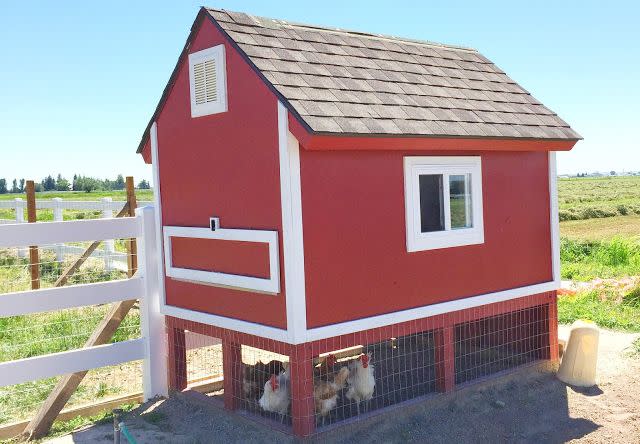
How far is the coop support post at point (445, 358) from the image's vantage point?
22.8ft

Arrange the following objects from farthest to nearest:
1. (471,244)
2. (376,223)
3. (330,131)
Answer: (471,244) → (376,223) → (330,131)

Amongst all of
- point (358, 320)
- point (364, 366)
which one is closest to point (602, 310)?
point (364, 366)

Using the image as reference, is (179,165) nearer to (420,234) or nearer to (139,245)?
(139,245)

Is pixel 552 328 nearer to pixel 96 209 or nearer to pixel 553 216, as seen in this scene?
pixel 553 216

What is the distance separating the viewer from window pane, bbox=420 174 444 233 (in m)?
6.73

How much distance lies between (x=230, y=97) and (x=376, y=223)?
5.74 feet

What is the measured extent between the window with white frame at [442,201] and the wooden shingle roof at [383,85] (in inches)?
14.1

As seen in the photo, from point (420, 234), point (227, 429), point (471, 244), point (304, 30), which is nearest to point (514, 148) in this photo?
point (471, 244)

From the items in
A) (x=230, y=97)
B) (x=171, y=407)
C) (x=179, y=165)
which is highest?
(x=230, y=97)

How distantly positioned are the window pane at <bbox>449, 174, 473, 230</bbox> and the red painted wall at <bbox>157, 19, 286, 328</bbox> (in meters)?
1.97

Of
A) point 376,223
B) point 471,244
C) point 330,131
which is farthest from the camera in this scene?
point 471,244

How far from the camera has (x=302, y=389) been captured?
5.85 m

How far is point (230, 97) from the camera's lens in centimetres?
Result: 646

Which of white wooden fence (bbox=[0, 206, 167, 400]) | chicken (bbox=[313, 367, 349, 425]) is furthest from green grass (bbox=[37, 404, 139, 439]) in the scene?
chicken (bbox=[313, 367, 349, 425])
